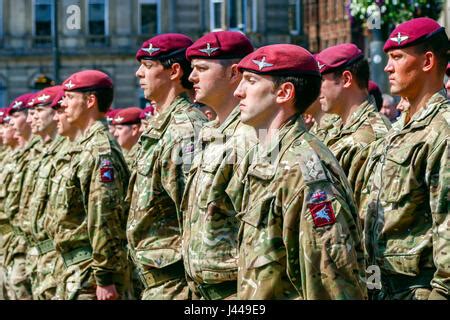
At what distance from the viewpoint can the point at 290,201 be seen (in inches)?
262

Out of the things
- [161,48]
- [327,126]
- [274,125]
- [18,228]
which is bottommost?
[18,228]

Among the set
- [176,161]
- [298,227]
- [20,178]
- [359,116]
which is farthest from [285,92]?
[20,178]

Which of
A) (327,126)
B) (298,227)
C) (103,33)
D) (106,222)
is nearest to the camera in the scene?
(298,227)

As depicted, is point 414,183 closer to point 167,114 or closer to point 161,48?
point 167,114

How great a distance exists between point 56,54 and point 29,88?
1422 centimetres

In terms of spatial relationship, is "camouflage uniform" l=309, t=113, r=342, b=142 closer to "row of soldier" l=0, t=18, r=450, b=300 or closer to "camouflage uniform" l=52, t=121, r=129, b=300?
"row of soldier" l=0, t=18, r=450, b=300

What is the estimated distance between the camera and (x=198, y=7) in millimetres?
44906

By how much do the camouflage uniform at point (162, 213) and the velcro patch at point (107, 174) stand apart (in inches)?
55.0

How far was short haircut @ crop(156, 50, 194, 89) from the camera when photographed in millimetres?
9688

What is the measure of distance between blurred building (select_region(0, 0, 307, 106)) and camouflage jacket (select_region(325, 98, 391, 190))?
34743mm

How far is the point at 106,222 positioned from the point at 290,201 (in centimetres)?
410

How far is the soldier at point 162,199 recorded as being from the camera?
29.9ft

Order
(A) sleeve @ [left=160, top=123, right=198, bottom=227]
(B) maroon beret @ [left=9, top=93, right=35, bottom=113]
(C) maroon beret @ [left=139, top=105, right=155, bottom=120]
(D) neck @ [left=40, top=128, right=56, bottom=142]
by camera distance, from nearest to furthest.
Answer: (A) sleeve @ [left=160, top=123, right=198, bottom=227]
(D) neck @ [left=40, top=128, right=56, bottom=142]
(C) maroon beret @ [left=139, top=105, right=155, bottom=120]
(B) maroon beret @ [left=9, top=93, right=35, bottom=113]

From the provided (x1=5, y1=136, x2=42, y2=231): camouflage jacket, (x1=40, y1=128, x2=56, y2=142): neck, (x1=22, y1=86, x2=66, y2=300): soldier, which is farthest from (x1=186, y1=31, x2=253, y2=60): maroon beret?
(x1=5, y1=136, x2=42, y2=231): camouflage jacket
